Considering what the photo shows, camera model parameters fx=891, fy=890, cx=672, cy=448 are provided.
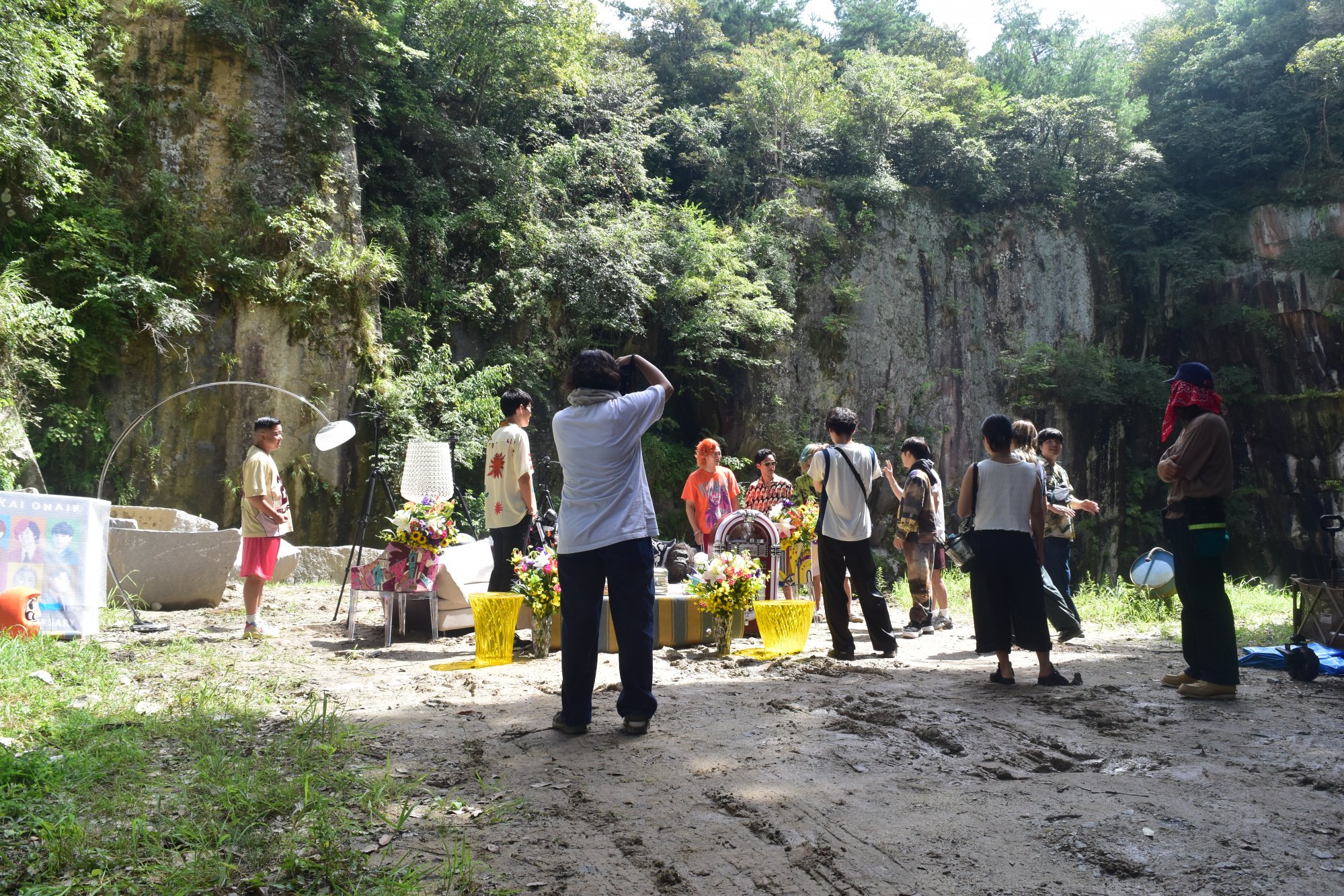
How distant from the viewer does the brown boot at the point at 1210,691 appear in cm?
460

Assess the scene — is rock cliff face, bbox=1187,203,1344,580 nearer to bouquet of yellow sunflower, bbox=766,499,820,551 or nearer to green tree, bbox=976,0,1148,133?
green tree, bbox=976,0,1148,133

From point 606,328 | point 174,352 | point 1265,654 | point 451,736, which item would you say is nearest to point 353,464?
point 174,352

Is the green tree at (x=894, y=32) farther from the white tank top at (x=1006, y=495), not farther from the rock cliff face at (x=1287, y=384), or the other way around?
the white tank top at (x=1006, y=495)

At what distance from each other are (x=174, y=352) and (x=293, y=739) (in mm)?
9954

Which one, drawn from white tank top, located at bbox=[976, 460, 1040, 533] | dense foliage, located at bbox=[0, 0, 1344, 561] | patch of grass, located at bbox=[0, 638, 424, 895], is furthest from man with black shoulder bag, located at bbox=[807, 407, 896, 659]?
dense foliage, located at bbox=[0, 0, 1344, 561]

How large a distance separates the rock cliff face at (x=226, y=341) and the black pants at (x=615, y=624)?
9605 mm

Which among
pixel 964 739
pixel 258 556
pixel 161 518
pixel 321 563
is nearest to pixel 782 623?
pixel 964 739

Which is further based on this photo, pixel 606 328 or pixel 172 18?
pixel 606 328

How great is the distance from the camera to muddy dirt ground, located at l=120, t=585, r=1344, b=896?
248cm

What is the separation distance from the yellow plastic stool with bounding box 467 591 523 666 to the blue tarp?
4368mm

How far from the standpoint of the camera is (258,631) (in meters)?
6.64

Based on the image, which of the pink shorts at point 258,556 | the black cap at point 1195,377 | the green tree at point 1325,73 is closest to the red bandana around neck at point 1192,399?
the black cap at point 1195,377

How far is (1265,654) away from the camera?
563cm

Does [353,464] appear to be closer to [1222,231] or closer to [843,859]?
[843,859]
